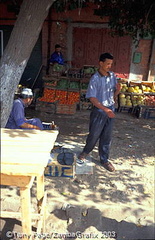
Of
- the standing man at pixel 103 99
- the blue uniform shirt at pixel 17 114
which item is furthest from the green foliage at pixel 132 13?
the blue uniform shirt at pixel 17 114

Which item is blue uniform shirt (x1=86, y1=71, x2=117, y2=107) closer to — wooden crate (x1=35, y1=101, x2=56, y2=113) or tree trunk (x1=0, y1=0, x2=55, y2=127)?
tree trunk (x1=0, y1=0, x2=55, y2=127)

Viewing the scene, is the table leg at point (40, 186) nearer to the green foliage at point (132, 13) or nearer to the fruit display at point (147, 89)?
the green foliage at point (132, 13)

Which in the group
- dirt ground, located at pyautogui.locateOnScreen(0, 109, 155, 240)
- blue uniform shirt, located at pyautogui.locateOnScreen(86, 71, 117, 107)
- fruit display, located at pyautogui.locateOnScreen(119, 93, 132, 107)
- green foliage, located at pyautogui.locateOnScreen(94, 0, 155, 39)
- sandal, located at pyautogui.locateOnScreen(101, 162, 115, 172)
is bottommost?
dirt ground, located at pyautogui.locateOnScreen(0, 109, 155, 240)

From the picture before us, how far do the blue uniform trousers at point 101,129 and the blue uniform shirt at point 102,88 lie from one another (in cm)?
23

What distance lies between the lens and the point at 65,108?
7.93 meters

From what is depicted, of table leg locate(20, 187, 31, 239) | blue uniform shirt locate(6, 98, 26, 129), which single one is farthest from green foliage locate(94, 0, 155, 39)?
table leg locate(20, 187, 31, 239)

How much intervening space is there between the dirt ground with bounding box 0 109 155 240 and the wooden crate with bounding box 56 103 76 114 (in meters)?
2.70

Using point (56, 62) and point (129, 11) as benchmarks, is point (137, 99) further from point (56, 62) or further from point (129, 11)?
point (56, 62)

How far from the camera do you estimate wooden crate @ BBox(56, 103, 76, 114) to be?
790 cm

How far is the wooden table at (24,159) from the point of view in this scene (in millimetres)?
1798

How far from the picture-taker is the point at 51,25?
9.34 meters

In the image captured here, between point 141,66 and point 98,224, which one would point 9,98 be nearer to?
point 98,224

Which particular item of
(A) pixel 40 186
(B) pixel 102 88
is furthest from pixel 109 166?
(A) pixel 40 186

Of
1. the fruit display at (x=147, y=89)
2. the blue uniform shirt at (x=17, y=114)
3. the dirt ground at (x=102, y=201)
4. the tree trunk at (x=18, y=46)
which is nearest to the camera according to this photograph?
the dirt ground at (x=102, y=201)
